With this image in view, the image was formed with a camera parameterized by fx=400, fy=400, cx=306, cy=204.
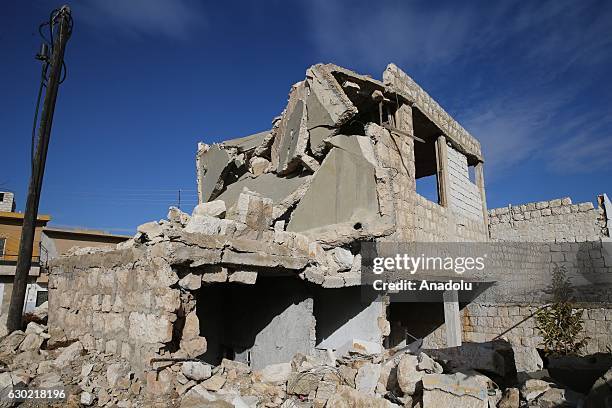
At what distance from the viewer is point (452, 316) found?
8.78 m

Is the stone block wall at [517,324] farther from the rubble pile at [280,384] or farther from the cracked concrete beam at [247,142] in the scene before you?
the cracked concrete beam at [247,142]

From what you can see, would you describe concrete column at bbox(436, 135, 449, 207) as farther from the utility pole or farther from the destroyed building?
the utility pole

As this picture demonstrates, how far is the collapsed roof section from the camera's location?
709 cm

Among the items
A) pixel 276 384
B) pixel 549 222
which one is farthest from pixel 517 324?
pixel 276 384

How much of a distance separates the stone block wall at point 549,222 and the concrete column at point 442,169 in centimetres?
497

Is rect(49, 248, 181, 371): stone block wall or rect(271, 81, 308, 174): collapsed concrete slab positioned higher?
rect(271, 81, 308, 174): collapsed concrete slab

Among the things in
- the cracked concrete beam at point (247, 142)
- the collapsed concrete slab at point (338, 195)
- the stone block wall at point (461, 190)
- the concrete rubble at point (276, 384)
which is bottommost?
the concrete rubble at point (276, 384)

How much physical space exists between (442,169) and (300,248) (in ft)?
18.5

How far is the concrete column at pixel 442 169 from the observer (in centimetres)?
985

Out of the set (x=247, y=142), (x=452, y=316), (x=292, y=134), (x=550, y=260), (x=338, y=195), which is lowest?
(x=452, y=316)

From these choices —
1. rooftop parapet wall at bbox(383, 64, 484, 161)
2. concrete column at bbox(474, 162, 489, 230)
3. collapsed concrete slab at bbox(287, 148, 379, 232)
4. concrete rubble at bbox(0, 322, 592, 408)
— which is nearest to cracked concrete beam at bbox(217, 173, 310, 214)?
collapsed concrete slab at bbox(287, 148, 379, 232)

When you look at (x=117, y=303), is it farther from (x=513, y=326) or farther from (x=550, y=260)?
(x=550, y=260)

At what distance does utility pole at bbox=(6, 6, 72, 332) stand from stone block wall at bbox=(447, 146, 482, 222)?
29.5 ft

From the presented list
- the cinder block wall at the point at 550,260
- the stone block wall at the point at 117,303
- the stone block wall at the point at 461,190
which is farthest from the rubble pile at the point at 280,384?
the stone block wall at the point at 461,190
